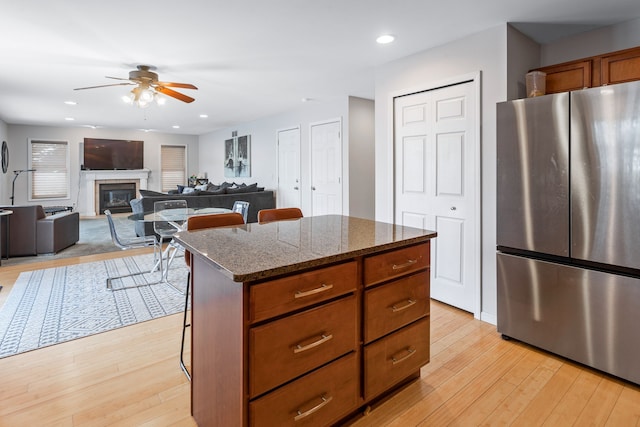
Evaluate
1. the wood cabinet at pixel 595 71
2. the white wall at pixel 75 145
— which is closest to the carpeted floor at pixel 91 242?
the white wall at pixel 75 145

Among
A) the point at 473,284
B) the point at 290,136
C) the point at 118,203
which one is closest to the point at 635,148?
the point at 473,284

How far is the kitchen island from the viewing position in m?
1.24

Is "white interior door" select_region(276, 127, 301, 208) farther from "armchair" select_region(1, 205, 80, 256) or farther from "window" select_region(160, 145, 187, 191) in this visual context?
"window" select_region(160, 145, 187, 191)

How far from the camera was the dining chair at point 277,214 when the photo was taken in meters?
2.51

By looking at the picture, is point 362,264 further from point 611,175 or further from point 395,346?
point 611,175

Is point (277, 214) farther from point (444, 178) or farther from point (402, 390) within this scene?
point (444, 178)

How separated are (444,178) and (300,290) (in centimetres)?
239

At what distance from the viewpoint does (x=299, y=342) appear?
4.42ft

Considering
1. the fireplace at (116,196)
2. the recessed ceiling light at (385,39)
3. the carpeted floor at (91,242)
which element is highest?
the recessed ceiling light at (385,39)

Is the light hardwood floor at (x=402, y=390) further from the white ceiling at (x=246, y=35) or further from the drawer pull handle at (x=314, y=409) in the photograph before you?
the white ceiling at (x=246, y=35)

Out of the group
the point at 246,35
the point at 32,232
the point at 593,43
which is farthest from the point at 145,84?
the point at 593,43

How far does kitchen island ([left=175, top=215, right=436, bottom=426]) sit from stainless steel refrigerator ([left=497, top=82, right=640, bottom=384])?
38.5 inches

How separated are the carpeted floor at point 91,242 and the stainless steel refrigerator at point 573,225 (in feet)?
18.3

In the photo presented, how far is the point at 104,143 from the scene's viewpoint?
941cm
